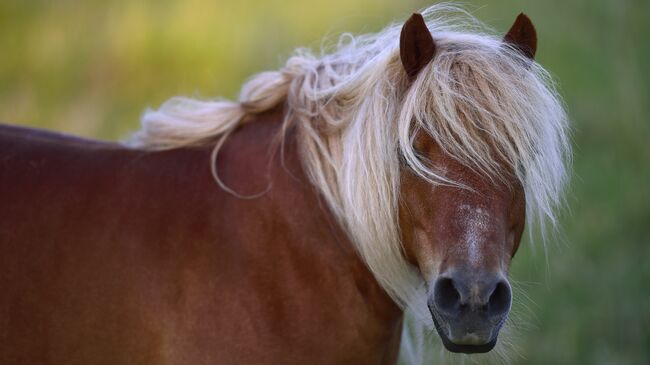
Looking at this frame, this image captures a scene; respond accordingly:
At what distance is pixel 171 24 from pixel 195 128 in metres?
5.60

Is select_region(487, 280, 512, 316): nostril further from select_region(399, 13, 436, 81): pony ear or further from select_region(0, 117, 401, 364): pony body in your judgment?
select_region(399, 13, 436, 81): pony ear

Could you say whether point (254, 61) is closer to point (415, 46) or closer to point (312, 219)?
point (312, 219)

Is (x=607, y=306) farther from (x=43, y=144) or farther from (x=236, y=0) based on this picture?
(x=236, y=0)

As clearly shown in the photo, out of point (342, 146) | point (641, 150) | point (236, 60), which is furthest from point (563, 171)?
point (236, 60)

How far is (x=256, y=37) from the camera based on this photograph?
27.0 feet

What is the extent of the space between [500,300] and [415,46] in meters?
0.79

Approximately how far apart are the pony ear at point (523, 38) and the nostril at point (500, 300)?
0.78m

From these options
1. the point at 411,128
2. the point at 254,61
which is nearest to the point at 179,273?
the point at 411,128

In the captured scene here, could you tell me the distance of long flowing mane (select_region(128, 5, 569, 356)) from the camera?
A: 240cm

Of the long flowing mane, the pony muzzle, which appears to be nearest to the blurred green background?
the long flowing mane

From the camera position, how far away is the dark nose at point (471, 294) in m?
2.21

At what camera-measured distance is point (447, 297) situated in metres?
2.27

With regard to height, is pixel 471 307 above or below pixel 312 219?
below

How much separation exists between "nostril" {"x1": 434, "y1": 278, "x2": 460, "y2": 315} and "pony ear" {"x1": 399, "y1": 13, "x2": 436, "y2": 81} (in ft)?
2.15
